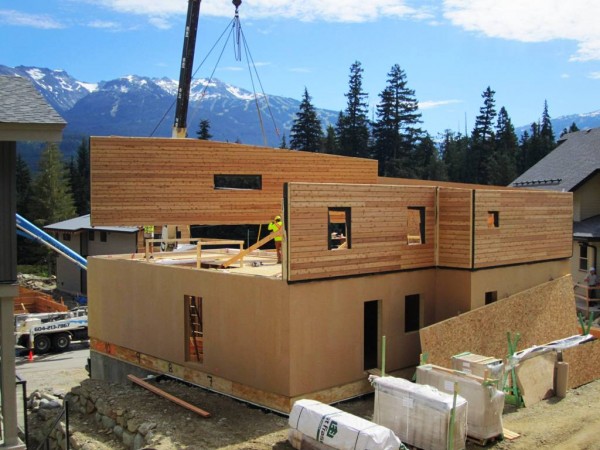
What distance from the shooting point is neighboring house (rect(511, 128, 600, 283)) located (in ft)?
91.1

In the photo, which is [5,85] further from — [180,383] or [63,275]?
[63,275]

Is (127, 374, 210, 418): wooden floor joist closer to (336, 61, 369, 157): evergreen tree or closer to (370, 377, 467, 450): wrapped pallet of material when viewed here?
(370, 377, 467, 450): wrapped pallet of material

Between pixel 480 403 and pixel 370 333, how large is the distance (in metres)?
6.05

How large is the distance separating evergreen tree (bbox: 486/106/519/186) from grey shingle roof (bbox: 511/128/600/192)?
87.2 ft

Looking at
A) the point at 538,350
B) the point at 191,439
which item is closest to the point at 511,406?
the point at 538,350

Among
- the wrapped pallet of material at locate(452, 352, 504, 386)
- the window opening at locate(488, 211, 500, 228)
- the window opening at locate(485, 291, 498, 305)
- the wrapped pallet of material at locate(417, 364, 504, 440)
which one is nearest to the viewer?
the wrapped pallet of material at locate(417, 364, 504, 440)

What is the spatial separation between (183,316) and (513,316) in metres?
9.10

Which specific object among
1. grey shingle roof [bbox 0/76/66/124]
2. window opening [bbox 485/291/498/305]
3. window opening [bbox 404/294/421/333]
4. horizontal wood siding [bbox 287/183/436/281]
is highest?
grey shingle roof [bbox 0/76/66/124]

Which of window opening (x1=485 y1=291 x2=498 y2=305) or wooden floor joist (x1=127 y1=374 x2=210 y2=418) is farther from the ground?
window opening (x1=485 y1=291 x2=498 y2=305)

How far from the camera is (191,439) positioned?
44.1ft

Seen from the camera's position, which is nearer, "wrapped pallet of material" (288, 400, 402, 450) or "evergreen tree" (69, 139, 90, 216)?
"wrapped pallet of material" (288, 400, 402, 450)

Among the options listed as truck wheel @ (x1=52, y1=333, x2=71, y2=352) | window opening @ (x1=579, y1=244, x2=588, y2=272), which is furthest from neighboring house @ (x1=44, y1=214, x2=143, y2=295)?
window opening @ (x1=579, y1=244, x2=588, y2=272)

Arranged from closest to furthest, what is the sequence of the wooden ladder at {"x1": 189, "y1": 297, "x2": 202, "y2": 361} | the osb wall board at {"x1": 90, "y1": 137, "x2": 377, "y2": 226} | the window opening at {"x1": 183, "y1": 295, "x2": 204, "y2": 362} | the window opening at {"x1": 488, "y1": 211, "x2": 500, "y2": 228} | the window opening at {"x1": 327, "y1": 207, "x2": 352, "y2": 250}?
the window opening at {"x1": 327, "y1": 207, "x2": 352, "y2": 250} → the osb wall board at {"x1": 90, "y1": 137, "x2": 377, "y2": 226} → the window opening at {"x1": 183, "y1": 295, "x2": 204, "y2": 362} → the window opening at {"x1": 488, "y1": 211, "x2": 500, "y2": 228} → the wooden ladder at {"x1": 189, "y1": 297, "x2": 202, "y2": 361}

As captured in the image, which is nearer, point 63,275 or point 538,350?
point 538,350
